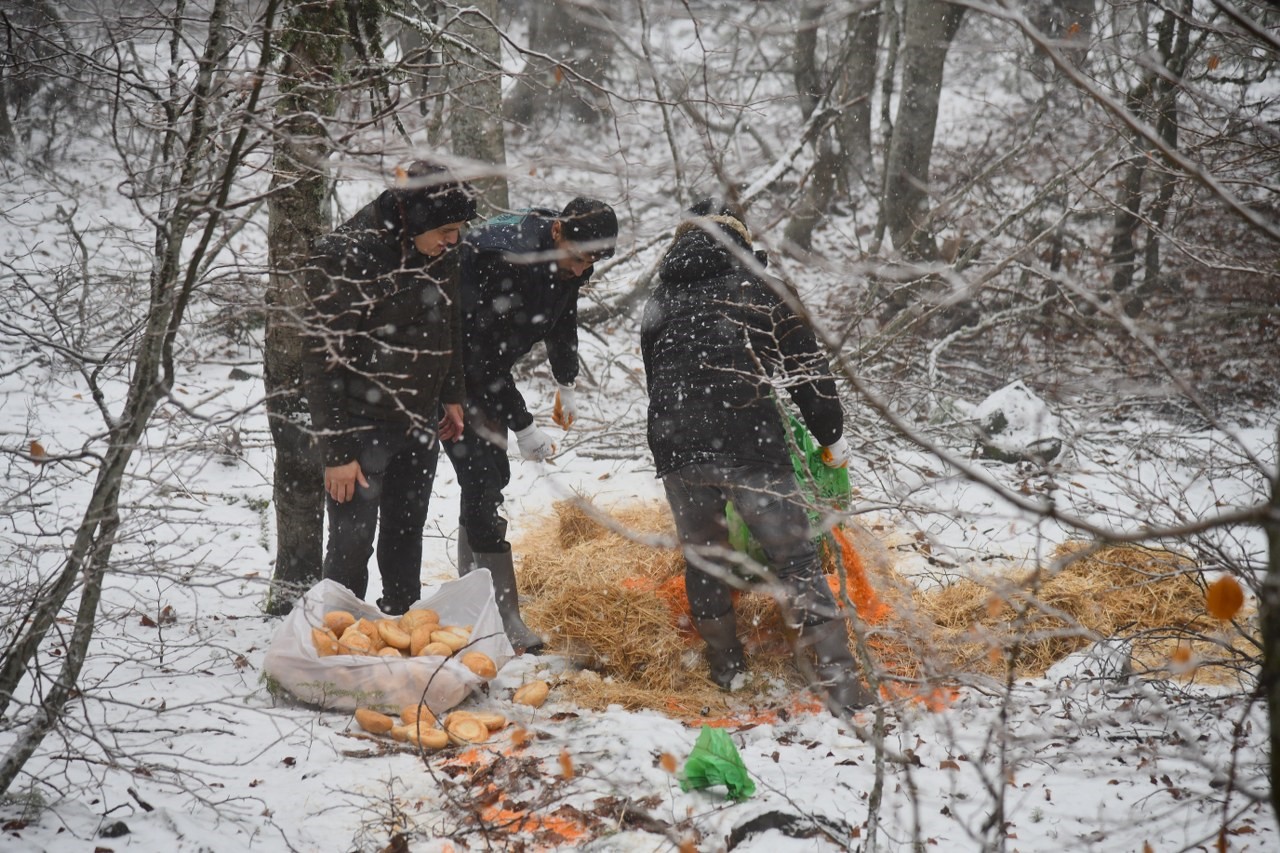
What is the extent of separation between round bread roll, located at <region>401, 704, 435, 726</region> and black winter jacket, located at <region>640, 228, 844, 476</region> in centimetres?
136

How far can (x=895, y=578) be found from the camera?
462 cm

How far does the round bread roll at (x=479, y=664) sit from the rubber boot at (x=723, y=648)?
0.90 metres

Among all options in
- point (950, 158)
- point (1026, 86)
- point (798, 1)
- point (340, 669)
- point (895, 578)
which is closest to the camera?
point (340, 669)

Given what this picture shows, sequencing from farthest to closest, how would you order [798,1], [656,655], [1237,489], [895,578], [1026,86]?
[1026,86] < [798,1] < [1237,489] < [895,578] < [656,655]

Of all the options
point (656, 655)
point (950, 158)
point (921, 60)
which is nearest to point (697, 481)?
point (656, 655)

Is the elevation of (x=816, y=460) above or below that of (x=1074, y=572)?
above

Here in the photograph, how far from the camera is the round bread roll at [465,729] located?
3.35 metres

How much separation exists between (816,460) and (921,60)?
6.84 m

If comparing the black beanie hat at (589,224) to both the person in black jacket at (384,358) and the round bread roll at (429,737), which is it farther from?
the round bread roll at (429,737)

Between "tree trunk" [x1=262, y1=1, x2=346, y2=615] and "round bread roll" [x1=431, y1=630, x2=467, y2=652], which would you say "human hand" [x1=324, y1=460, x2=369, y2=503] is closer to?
"tree trunk" [x1=262, y1=1, x2=346, y2=615]

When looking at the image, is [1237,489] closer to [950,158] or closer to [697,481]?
[697,481]

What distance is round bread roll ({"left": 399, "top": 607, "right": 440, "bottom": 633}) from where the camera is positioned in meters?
3.88

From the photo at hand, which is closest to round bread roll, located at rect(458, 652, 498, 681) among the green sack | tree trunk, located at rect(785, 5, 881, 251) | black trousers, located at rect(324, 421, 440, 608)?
black trousers, located at rect(324, 421, 440, 608)

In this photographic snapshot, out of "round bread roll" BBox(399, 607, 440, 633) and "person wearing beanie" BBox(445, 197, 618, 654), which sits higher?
"person wearing beanie" BBox(445, 197, 618, 654)
